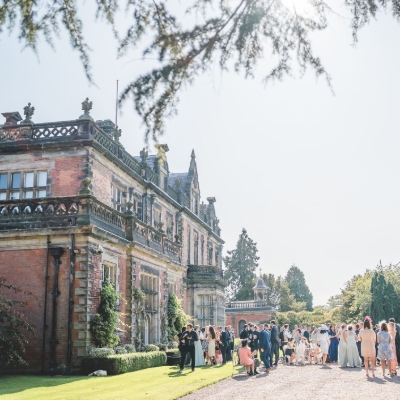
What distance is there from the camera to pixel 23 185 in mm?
22156

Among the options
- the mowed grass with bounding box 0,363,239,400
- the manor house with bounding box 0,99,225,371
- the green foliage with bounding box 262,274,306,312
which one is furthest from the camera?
the green foliage with bounding box 262,274,306,312

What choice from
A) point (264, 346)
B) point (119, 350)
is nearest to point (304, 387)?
point (264, 346)

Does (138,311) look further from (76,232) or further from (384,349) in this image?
(384,349)

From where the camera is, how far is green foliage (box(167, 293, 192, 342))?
25652 mm

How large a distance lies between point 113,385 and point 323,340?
11.6 meters

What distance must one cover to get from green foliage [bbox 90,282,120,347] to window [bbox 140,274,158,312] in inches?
163

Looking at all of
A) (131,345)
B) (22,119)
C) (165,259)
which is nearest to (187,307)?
(165,259)

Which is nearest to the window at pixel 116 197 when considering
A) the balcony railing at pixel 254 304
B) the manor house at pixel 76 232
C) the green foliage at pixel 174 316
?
the manor house at pixel 76 232

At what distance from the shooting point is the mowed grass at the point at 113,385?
11914 mm

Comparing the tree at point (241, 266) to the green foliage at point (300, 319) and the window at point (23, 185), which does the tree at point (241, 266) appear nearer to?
the green foliage at point (300, 319)

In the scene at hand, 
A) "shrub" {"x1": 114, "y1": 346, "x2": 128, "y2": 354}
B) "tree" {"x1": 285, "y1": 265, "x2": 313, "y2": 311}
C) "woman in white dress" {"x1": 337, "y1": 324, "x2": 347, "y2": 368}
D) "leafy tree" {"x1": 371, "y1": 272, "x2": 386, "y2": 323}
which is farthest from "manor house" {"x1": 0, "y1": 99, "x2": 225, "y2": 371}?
"tree" {"x1": 285, "y1": 265, "x2": 313, "y2": 311}

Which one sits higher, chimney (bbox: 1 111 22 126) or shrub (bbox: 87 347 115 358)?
chimney (bbox: 1 111 22 126)

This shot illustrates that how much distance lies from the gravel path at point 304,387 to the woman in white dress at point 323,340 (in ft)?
15.1

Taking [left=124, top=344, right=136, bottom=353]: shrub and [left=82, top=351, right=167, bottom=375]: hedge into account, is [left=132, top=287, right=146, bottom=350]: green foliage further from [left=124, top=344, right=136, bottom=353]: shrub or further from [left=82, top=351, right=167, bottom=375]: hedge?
[left=82, top=351, right=167, bottom=375]: hedge
